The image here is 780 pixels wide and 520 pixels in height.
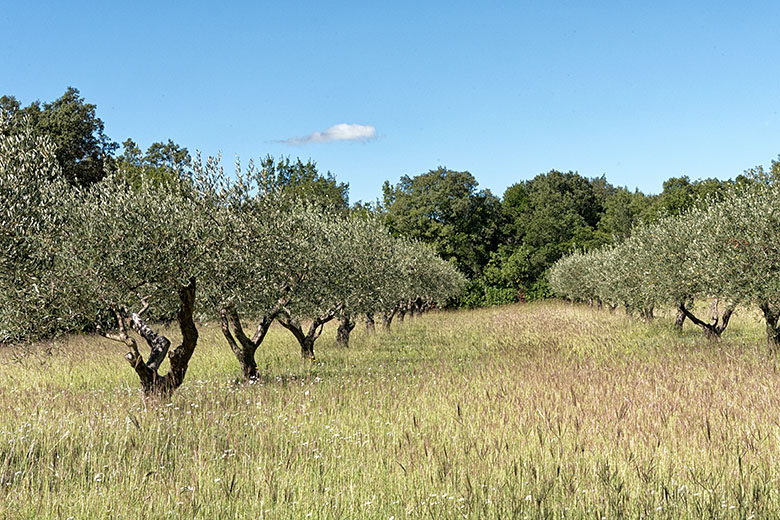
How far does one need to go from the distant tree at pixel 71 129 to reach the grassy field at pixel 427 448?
95.5 ft

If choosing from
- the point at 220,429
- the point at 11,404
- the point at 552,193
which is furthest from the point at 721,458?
the point at 552,193

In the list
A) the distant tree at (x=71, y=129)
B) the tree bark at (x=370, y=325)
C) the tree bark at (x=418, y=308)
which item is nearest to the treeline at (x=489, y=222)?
the tree bark at (x=418, y=308)

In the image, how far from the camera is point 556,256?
80.3 meters

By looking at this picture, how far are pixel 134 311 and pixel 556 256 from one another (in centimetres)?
7412

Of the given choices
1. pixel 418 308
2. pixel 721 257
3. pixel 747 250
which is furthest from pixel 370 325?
pixel 418 308

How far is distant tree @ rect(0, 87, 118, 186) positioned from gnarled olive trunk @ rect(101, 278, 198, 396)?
99.4 ft

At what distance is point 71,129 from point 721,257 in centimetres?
4119

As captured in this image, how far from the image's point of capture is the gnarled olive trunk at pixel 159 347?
39.2 feet

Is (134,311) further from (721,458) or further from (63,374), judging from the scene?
(721,458)

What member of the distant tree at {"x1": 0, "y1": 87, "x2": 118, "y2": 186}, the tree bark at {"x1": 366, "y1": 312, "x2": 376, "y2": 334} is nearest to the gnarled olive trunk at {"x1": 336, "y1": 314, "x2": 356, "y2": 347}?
the tree bark at {"x1": 366, "y1": 312, "x2": 376, "y2": 334}

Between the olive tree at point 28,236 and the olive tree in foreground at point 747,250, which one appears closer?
the olive tree at point 28,236

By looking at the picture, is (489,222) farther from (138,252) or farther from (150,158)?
(138,252)

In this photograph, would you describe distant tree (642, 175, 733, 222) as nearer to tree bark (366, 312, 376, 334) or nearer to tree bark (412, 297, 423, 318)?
tree bark (412, 297, 423, 318)

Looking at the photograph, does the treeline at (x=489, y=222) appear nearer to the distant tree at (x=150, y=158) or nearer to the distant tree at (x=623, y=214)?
the distant tree at (x=623, y=214)
